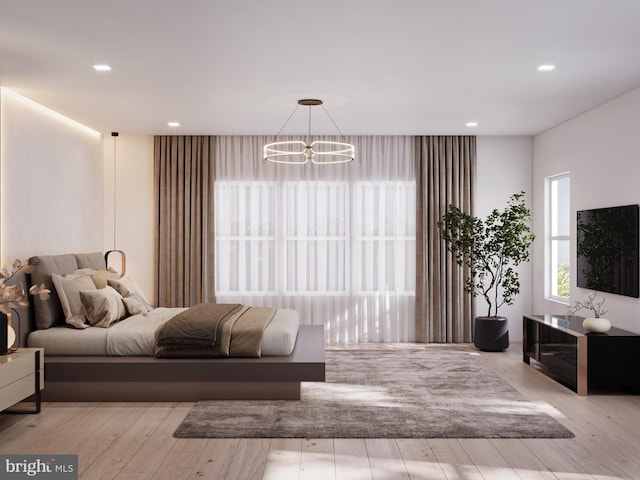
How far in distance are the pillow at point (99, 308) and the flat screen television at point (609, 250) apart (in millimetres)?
4360

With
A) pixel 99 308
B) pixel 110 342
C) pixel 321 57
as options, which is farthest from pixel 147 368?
pixel 321 57

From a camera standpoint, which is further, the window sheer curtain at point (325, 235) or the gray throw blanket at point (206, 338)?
the window sheer curtain at point (325, 235)

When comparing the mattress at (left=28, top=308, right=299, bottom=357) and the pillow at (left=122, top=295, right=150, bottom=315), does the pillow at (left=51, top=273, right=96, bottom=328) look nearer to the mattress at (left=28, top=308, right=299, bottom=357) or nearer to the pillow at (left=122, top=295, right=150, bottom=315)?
the mattress at (left=28, top=308, right=299, bottom=357)

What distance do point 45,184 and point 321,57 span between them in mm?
3124

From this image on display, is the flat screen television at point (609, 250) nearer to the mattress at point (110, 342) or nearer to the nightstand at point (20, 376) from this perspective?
the mattress at point (110, 342)

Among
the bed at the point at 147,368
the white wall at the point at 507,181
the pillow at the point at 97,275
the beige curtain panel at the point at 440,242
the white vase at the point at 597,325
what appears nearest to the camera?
the bed at the point at 147,368

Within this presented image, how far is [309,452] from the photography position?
351cm

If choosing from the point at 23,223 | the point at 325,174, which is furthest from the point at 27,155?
the point at 325,174

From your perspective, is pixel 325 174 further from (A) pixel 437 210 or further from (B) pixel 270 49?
(B) pixel 270 49

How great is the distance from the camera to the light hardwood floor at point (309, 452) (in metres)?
3.19

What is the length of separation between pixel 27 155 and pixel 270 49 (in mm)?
2714

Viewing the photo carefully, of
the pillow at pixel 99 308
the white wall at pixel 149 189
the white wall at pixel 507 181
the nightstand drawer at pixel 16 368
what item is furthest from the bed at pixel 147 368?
the white wall at pixel 507 181

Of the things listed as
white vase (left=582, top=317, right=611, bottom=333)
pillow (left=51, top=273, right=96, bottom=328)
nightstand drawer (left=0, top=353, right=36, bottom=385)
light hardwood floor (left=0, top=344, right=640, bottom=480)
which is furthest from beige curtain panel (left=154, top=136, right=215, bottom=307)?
A: white vase (left=582, top=317, right=611, bottom=333)

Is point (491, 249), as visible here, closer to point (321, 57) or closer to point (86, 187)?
point (321, 57)
